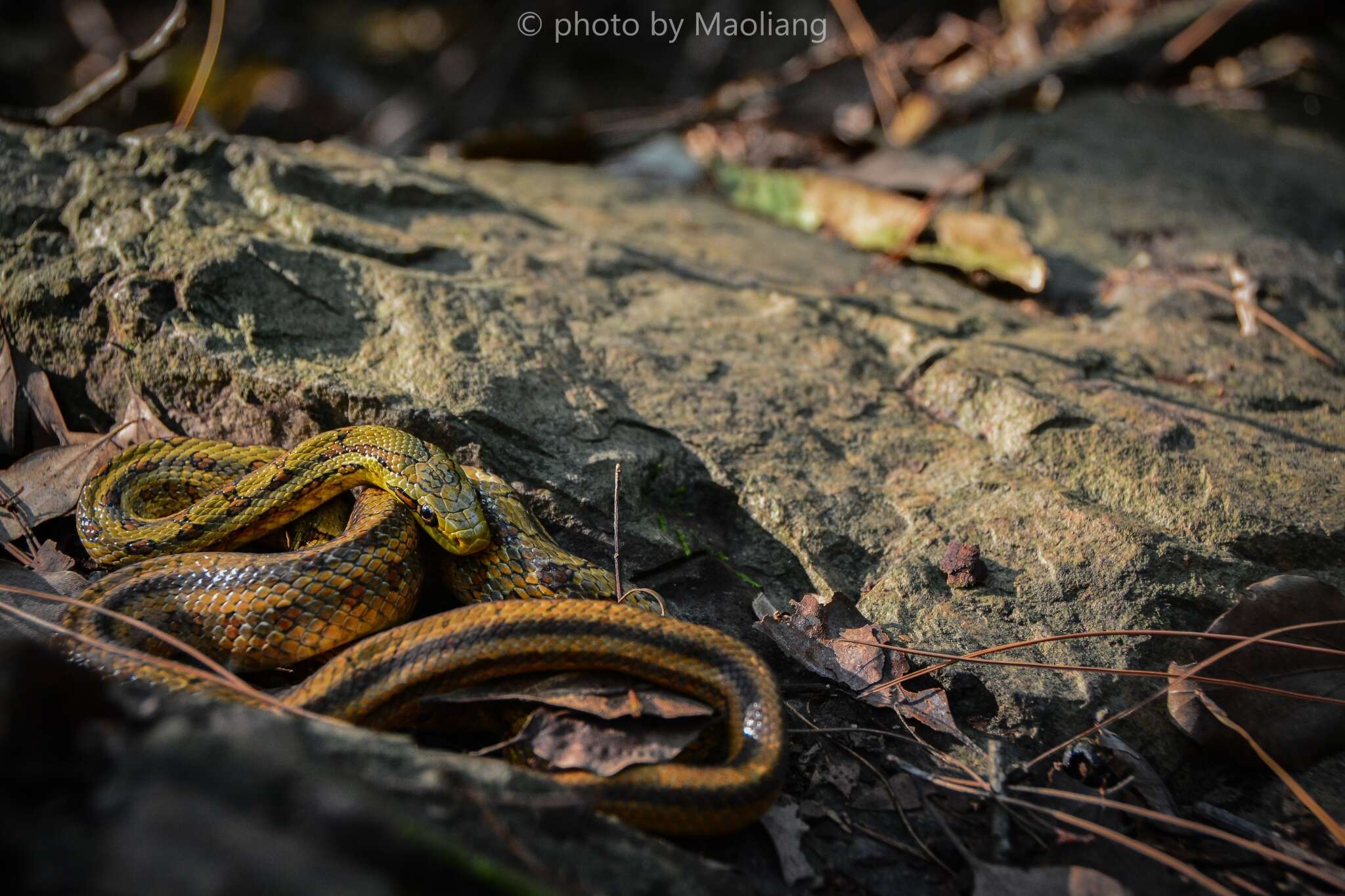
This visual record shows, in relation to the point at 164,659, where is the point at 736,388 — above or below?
below

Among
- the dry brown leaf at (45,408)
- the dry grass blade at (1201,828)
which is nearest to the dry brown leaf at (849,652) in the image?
the dry grass blade at (1201,828)

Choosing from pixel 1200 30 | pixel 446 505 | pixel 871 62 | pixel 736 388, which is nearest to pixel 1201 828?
pixel 736 388

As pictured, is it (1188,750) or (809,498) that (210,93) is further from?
(1188,750)

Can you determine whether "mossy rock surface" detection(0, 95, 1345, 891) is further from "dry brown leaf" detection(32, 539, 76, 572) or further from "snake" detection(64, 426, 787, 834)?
"dry brown leaf" detection(32, 539, 76, 572)

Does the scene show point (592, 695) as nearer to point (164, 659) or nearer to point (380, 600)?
point (380, 600)

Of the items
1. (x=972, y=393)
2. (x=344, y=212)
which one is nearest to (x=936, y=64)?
(x=972, y=393)

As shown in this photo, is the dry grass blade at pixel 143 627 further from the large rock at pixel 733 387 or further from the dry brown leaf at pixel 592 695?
the large rock at pixel 733 387

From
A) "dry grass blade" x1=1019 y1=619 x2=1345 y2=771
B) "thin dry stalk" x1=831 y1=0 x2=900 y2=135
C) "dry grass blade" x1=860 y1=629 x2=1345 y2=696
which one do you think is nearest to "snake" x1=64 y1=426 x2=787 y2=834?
"dry grass blade" x1=860 y1=629 x2=1345 y2=696
